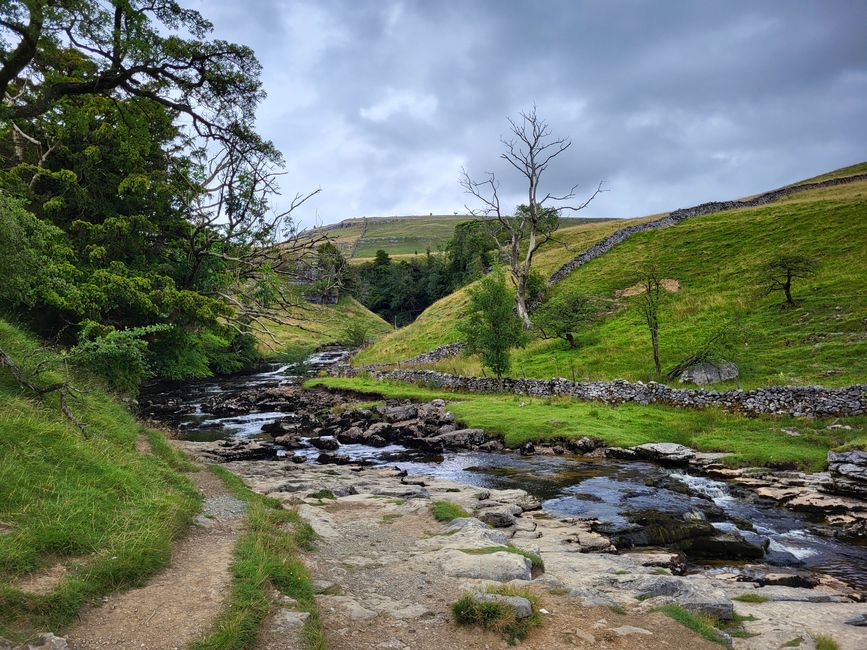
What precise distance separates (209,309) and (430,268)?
354 ft

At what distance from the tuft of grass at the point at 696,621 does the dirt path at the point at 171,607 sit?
21.7 feet

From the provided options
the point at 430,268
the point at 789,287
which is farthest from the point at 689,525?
the point at 430,268

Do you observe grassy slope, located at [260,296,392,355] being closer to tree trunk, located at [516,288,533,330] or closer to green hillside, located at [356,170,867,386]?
green hillside, located at [356,170,867,386]

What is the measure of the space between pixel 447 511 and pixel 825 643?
827 centimetres

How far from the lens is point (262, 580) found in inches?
278

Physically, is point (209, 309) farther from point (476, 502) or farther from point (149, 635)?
point (149, 635)

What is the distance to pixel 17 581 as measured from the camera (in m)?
5.61

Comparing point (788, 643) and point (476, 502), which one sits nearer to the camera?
point (788, 643)

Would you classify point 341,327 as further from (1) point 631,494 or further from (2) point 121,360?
(1) point 631,494

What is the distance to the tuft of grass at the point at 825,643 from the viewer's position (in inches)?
277

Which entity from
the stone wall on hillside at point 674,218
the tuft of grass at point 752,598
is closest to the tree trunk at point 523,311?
the stone wall on hillside at point 674,218

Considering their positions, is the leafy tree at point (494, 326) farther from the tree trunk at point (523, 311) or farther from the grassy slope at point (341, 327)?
the grassy slope at point (341, 327)

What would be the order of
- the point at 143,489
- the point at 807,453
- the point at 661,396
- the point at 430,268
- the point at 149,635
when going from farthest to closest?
the point at 430,268 < the point at 661,396 < the point at 807,453 < the point at 143,489 < the point at 149,635

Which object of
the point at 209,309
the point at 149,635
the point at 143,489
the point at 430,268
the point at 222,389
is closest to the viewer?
the point at 149,635
